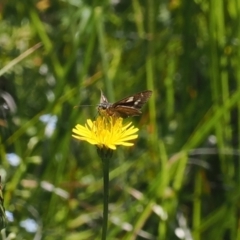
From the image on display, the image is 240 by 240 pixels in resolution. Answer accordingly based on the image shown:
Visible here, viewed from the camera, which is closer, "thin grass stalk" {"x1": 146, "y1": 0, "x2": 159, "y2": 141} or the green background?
the green background

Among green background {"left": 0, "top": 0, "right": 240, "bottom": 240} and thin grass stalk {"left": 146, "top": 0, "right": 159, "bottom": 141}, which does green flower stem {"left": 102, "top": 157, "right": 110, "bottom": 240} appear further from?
thin grass stalk {"left": 146, "top": 0, "right": 159, "bottom": 141}

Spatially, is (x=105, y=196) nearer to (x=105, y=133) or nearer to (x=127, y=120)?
(x=105, y=133)

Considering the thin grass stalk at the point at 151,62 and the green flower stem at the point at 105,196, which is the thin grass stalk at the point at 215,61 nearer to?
the thin grass stalk at the point at 151,62

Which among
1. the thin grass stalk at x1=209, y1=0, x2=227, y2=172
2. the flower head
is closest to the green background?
the thin grass stalk at x1=209, y1=0, x2=227, y2=172

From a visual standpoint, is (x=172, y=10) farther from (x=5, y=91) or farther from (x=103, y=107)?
(x=103, y=107)

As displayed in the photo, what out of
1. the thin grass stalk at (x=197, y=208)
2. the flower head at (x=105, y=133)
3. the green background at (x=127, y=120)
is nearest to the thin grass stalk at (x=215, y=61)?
the green background at (x=127, y=120)
